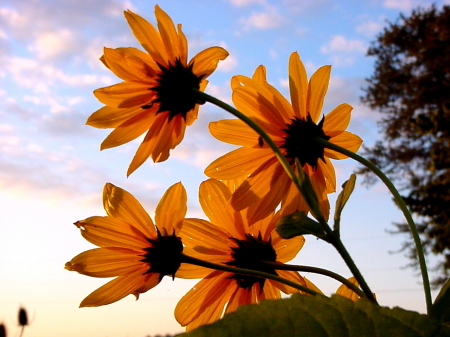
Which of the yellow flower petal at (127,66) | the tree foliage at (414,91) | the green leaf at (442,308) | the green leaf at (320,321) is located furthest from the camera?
the tree foliage at (414,91)

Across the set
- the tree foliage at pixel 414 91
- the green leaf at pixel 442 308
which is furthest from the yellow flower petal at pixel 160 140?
the tree foliage at pixel 414 91

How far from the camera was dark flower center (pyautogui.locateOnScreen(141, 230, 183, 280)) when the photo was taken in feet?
1.71

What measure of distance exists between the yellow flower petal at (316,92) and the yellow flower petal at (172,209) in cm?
15

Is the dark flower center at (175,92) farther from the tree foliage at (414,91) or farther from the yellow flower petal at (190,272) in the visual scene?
the tree foliage at (414,91)

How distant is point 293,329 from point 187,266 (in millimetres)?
351

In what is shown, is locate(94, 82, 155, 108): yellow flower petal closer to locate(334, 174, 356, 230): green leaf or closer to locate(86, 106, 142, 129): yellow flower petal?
locate(86, 106, 142, 129): yellow flower petal

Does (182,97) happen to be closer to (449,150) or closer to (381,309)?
(381,309)

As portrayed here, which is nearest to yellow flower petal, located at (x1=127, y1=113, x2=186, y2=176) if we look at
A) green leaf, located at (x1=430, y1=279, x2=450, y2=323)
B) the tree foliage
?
green leaf, located at (x1=430, y1=279, x2=450, y2=323)

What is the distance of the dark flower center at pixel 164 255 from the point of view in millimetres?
520

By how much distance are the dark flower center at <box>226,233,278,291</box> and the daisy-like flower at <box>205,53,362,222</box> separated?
44 millimetres

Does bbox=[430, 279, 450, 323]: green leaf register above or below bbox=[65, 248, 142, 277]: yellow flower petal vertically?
below

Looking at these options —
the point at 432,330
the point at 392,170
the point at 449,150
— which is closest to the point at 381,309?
the point at 432,330

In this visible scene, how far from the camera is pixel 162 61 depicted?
0.55 meters

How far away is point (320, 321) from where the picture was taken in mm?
216
